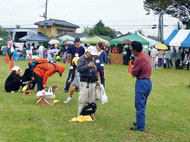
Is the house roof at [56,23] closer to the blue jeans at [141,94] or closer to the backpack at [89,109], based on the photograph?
the backpack at [89,109]

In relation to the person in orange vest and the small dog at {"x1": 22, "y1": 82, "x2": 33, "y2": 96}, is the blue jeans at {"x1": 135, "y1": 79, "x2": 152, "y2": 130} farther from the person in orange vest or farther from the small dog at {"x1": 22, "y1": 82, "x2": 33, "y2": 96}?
the small dog at {"x1": 22, "y1": 82, "x2": 33, "y2": 96}

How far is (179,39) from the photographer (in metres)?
24.2

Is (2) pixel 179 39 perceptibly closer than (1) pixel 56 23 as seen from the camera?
Yes

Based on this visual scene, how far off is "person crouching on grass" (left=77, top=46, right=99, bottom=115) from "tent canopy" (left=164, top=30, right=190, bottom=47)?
695 inches

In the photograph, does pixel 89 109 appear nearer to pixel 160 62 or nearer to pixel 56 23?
pixel 160 62

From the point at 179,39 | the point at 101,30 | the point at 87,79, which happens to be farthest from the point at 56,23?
the point at 87,79

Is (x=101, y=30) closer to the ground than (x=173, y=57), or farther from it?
farther from it

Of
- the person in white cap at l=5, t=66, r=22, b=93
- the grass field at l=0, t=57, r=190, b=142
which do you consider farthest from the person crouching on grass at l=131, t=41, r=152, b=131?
the person in white cap at l=5, t=66, r=22, b=93

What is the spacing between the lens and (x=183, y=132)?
21.9 ft

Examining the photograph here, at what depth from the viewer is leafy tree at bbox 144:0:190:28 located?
26.5m

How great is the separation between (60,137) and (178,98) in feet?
20.9

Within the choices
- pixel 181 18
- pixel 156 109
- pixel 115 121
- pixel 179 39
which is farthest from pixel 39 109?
pixel 181 18

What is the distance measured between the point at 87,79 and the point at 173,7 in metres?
22.2

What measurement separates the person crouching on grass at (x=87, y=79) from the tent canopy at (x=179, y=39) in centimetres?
1766
